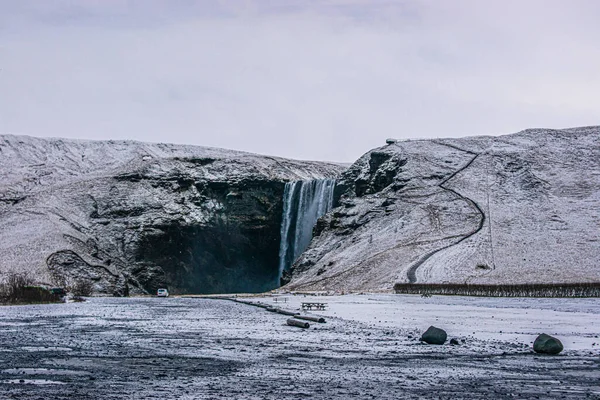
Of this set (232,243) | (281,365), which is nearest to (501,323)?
(281,365)

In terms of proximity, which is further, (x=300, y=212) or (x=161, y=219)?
(x=300, y=212)

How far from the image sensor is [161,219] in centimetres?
12031

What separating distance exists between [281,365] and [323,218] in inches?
3710

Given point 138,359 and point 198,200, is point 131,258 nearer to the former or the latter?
point 198,200

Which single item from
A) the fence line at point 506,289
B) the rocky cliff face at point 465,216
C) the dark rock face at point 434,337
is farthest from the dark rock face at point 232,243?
the dark rock face at point 434,337

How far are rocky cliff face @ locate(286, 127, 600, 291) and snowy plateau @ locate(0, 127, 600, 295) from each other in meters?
0.28

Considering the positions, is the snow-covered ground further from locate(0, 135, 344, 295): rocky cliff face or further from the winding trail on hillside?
locate(0, 135, 344, 295): rocky cliff face

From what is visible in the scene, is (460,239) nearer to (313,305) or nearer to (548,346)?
(313,305)

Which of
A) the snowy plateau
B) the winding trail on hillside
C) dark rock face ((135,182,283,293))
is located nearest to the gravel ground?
the winding trail on hillside

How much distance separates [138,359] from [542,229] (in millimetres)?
84194

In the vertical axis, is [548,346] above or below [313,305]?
above

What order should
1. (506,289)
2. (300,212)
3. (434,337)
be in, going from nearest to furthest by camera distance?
1. (434,337)
2. (506,289)
3. (300,212)

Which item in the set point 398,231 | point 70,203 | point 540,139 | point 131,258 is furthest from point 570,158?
point 70,203

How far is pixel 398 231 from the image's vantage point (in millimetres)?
104500
